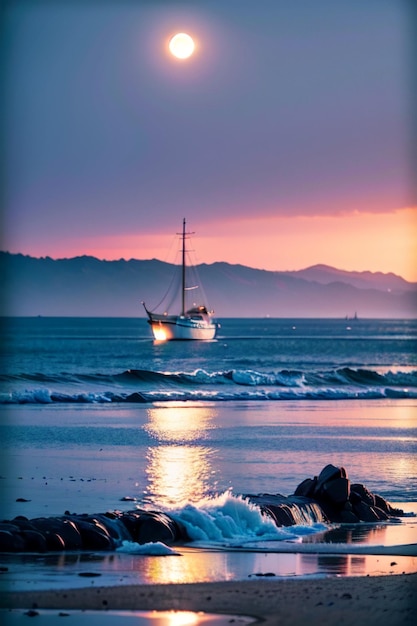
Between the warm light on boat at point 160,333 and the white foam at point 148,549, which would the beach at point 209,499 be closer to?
the white foam at point 148,549

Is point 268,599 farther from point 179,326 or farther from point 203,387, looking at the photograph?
A: point 179,326

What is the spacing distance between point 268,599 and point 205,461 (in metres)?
9.30

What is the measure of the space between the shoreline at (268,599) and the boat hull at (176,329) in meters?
88.8

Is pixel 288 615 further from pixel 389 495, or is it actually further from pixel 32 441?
pixel 32 441

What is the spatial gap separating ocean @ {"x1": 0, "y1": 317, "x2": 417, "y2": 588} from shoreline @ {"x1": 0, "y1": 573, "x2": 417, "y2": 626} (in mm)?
438

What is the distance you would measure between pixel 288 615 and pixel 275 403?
2568 cm

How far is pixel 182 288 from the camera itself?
103 m

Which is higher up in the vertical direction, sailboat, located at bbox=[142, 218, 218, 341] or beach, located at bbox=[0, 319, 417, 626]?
sailboat, located at bbox=[142, 218, 218, 341]

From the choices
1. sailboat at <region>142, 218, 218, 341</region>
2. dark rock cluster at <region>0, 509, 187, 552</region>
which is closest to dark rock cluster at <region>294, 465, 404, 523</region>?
dark rock cluster at <region>0, 509, 187, 552</region>

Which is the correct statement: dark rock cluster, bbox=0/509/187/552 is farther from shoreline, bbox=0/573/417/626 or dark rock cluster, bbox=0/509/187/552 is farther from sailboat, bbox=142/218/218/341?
sailboat, bbox=142/218/218/341

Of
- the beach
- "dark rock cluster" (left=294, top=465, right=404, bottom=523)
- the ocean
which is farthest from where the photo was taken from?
"dark rock cluster" (left=294, top=465, right=404, bottom=523)

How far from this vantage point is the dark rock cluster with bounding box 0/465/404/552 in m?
10.1

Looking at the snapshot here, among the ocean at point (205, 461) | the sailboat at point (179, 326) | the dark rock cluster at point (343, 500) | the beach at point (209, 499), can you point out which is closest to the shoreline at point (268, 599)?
the beach at point (209, 499)

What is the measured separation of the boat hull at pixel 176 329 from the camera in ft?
320
